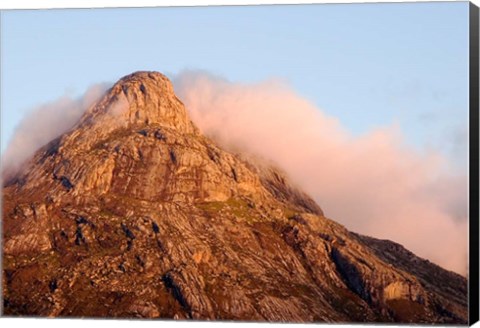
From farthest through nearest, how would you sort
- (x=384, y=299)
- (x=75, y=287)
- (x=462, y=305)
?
(x=384, y=299) → (x=75, y=287) → (x=462, y=305)

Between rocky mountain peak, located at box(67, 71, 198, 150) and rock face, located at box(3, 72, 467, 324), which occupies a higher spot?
rocky mountain peak, located at box(67, 71, 198, 150)

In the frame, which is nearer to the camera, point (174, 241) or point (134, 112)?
point (174, 241)

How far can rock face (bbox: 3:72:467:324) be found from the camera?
319 ft

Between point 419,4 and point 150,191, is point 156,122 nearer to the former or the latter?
point 150,191

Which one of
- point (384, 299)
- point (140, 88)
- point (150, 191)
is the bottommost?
point (384, 299)

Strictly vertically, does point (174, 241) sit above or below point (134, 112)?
below

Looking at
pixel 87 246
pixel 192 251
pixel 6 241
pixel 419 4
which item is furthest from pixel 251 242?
pixel 419 4

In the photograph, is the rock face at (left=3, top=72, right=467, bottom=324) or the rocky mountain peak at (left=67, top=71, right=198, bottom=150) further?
the rocky mountain peak at (left=67, top=71, right=198, bottom=150)

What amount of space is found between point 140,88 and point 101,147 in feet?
22.2

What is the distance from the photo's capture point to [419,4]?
88.6 metres

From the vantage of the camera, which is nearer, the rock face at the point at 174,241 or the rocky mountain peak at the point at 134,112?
the rock face at the point at 174,241

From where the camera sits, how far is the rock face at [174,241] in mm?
97188

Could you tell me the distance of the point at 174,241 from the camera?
104 m

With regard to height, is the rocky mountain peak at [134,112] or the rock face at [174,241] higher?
the rocky mountain peak at [134,112]
